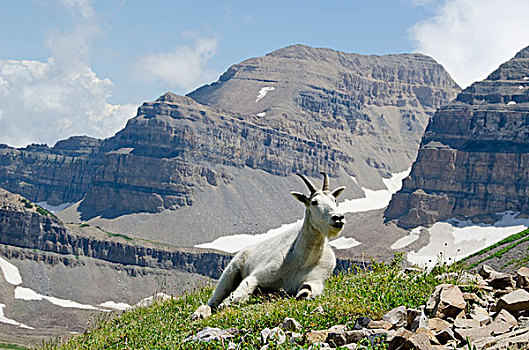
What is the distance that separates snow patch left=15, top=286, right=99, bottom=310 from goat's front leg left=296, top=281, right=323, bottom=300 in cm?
18219


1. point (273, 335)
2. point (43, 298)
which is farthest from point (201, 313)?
point (43, 298)

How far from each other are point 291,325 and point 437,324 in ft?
8.04

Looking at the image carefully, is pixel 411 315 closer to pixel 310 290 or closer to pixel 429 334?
pixel 429 334

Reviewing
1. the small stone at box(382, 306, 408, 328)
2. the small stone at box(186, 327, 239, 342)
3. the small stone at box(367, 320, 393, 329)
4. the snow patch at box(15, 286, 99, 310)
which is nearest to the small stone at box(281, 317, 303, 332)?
the small stone at box(186, 327, 239, 342)

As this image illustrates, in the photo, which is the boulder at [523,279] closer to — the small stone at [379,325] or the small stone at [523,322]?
the small stone at [523,322]

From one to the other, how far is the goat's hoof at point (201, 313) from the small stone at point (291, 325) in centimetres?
464

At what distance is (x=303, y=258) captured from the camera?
15.4 m

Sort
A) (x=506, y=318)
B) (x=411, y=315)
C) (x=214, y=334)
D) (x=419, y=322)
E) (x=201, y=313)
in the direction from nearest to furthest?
(x=506, y=318), (x=419, y=322), (x=411, y=315), (x=214, y=334), (x=201, y=313)

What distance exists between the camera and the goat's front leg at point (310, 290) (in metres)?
14.1

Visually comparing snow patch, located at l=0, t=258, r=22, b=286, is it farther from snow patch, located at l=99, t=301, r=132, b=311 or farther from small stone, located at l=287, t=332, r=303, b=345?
small stone, located at l=287, t=332, r=303, b=345

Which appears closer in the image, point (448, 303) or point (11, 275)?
point (448, 303)

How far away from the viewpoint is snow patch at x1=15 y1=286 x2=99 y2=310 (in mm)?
185988

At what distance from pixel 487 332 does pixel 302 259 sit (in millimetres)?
6441

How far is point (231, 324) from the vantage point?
12680 millimetres
